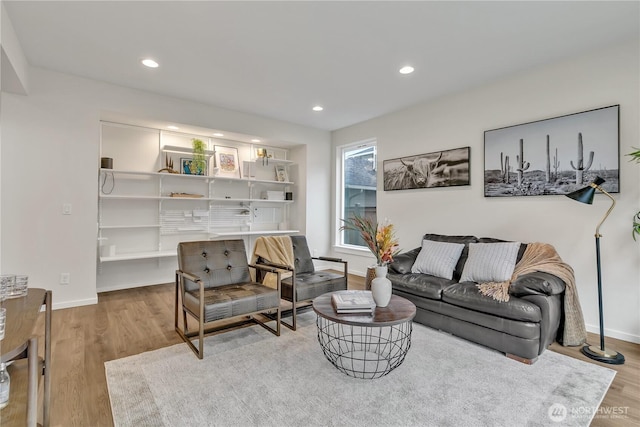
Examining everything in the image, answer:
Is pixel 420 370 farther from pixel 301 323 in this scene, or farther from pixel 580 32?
pixel 580 32

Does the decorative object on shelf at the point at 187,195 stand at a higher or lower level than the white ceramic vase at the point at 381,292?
higher

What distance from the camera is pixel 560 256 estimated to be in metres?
3.27

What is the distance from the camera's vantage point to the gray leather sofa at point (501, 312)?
2449 millimetres

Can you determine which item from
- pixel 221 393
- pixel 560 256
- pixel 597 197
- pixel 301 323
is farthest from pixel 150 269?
pixel 597 197

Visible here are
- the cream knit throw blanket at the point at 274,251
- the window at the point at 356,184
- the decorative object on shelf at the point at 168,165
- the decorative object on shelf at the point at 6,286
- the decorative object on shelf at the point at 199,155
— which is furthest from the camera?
the window at the point at 356,184

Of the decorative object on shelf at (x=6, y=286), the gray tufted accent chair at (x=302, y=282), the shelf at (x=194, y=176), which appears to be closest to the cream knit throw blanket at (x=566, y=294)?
the gray tufted accent chair at (x=302, y=282)

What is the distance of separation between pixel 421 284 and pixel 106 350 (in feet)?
9.54

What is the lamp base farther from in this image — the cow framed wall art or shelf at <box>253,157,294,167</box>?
shelf at <box>253,157,294,167</box>

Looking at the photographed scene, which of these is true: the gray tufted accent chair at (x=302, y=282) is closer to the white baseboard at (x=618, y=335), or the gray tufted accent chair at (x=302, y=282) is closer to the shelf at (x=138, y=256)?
the shelf at (x=138, y=256)

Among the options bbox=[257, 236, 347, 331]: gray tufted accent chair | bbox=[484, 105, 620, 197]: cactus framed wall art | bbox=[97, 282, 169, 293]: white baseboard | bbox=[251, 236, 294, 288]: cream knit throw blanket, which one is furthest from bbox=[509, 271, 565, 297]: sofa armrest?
bbox=[97, 282, 169, 293]: white baseboard

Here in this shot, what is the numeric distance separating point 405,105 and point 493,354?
3.50 metres

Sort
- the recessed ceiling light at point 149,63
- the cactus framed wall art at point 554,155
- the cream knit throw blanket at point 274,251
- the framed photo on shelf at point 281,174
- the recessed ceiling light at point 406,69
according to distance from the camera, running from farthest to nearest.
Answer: the framed photo on shelf at point 281,174
the cream knit throw blanket at point 274,251
the recessed ceiling light at point 406,69
the recessed ceiling light at point 149,63
the cactus framed wall art at point 554,155

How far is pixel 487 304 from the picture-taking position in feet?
8.69

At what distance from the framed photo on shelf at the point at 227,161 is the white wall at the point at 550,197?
112 inches
